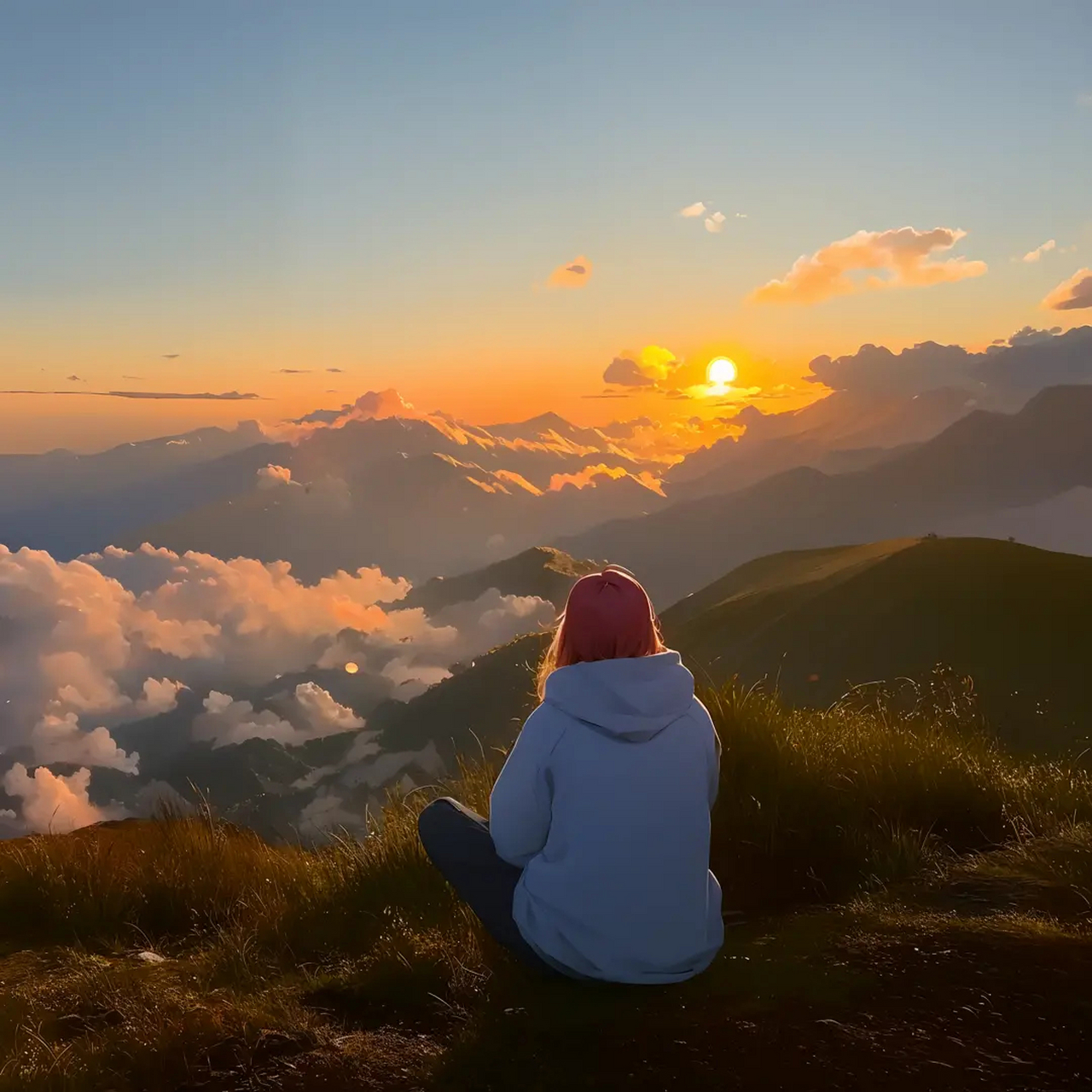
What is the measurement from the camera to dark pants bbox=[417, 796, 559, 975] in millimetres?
3904

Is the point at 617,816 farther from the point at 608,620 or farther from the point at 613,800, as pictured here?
the point at 608,620

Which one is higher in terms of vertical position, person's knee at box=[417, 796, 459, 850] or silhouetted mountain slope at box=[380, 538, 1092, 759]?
person's knee at box=[417, 796, 459, 850]

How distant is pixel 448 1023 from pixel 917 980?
2.01m

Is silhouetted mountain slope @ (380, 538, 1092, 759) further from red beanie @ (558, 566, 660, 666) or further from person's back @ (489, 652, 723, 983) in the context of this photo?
red beanie @ (558, 566, 660, 666)

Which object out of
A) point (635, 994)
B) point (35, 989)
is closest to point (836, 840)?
point (635, 994)

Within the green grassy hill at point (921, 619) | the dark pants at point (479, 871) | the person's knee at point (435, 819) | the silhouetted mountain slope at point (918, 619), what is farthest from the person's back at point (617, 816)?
the green grassy hill at point (921, 619)

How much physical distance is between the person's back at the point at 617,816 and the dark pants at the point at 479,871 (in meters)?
0.28

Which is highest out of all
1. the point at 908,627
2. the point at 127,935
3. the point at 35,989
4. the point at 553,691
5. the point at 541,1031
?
the point at 553,691

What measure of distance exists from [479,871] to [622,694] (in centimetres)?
128

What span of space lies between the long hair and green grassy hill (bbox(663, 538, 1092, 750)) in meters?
37.6

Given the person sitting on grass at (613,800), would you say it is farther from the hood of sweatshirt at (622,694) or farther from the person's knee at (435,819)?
the person's knee at (435,819)

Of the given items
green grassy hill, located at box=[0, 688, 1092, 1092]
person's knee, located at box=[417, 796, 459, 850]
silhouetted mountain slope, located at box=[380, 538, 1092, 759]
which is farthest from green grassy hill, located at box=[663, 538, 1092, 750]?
person's knee, located at box=[417, 796, 459, 850]

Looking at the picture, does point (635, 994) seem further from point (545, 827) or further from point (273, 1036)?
point (273, 1036)

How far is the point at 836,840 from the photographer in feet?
17.5
